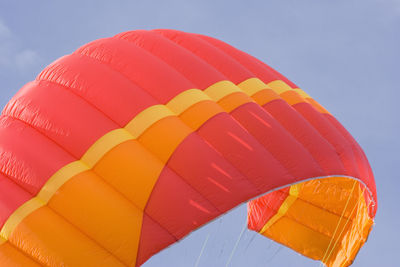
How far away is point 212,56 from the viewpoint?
11688mm

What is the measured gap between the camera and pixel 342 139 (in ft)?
38.1

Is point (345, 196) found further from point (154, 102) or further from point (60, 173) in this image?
point (60, 173)

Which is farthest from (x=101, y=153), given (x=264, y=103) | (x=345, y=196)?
(x=345, y=196)

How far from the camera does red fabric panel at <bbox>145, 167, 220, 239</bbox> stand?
8906mm

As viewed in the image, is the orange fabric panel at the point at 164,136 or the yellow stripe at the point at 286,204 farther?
the yellow stripe at the point at 286,204

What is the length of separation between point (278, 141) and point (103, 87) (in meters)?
2.69

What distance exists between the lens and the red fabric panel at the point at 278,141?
10.0 m

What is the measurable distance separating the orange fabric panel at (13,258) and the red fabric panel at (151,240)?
132cm

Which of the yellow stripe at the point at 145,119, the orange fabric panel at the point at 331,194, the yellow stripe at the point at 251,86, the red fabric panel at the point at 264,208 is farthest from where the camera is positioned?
the red fabric panel at the point at 264,208

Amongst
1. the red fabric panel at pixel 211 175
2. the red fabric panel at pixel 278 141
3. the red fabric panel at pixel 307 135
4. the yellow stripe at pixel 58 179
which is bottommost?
the yellow stripe at pixel 58 179

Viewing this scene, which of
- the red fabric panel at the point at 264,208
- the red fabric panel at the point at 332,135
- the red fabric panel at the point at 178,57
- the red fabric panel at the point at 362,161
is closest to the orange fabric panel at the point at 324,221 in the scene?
the red fabric panel at the point at 264,208

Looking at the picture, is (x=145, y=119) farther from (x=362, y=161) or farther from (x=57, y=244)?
(x=362, y=161)

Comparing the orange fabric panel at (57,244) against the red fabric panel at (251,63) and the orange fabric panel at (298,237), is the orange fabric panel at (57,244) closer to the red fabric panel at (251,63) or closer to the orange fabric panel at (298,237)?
the red fabric panel at (251,63)

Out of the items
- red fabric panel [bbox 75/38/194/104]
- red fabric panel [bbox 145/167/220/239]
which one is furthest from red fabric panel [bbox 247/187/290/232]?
red fabric panel [bbox 145/167/220/239]
